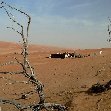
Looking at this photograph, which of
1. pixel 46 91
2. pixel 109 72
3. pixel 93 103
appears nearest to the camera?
pixel 93 103

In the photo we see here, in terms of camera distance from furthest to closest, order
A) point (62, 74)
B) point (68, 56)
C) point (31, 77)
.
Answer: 1. point (68, 56)
2. point (62, 74)
3. point (31, 77)

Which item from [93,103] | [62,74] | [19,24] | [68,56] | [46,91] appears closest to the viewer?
[19,24]

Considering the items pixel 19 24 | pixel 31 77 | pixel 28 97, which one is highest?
pixel 19 24

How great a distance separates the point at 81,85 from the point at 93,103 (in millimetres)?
3903

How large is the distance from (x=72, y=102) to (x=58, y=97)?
1701 millimetres

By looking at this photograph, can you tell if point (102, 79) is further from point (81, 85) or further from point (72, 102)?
point (72, 102)

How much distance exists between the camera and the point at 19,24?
8320 millimetres

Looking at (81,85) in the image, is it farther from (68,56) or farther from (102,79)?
(68,56)

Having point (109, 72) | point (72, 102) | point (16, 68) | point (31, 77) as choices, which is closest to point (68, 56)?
point (16, 68)

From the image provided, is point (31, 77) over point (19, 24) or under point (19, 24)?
under

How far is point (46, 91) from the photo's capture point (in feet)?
61.9

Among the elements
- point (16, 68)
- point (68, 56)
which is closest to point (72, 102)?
point (16, 68)

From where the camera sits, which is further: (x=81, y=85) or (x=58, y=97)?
(x=81, y=85)

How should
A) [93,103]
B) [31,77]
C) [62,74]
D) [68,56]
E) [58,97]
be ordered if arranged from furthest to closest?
[68,56] < [62,74] < [58,97] < [93,103] < [31,77]
